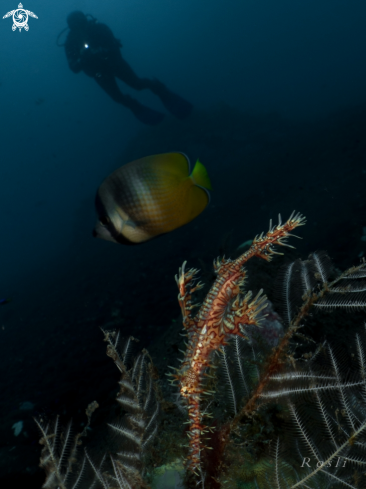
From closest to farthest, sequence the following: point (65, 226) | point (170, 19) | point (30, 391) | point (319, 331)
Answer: point (319, 331) < point (30, 391) < point (65, 226) < point (170, 19)

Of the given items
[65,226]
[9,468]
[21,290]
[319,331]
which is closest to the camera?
[319,331]

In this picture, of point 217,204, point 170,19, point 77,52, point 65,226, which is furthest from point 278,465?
point 170,19

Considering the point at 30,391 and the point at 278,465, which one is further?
the point at 30,391

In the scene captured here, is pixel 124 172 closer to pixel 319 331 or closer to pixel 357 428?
pixel 357 428

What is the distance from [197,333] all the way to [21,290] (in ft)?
82.2

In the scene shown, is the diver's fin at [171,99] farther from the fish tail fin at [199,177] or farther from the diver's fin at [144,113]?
the fish tail fin at [199,177]

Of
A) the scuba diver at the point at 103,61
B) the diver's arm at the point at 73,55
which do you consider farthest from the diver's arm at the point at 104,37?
the diver's arm at the point at 73,55

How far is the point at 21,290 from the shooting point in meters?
22.9

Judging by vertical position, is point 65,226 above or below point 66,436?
below

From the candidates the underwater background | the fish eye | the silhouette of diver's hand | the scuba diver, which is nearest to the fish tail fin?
the fish eye

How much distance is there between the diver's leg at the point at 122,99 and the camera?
2042 centimetres

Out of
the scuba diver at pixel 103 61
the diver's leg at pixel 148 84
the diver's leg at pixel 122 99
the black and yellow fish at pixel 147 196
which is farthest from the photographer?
the diver's leg at pixel 122 99

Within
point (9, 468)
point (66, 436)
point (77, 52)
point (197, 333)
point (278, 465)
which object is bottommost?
point (9, 468)

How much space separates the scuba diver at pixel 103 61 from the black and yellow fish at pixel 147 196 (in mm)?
20383
